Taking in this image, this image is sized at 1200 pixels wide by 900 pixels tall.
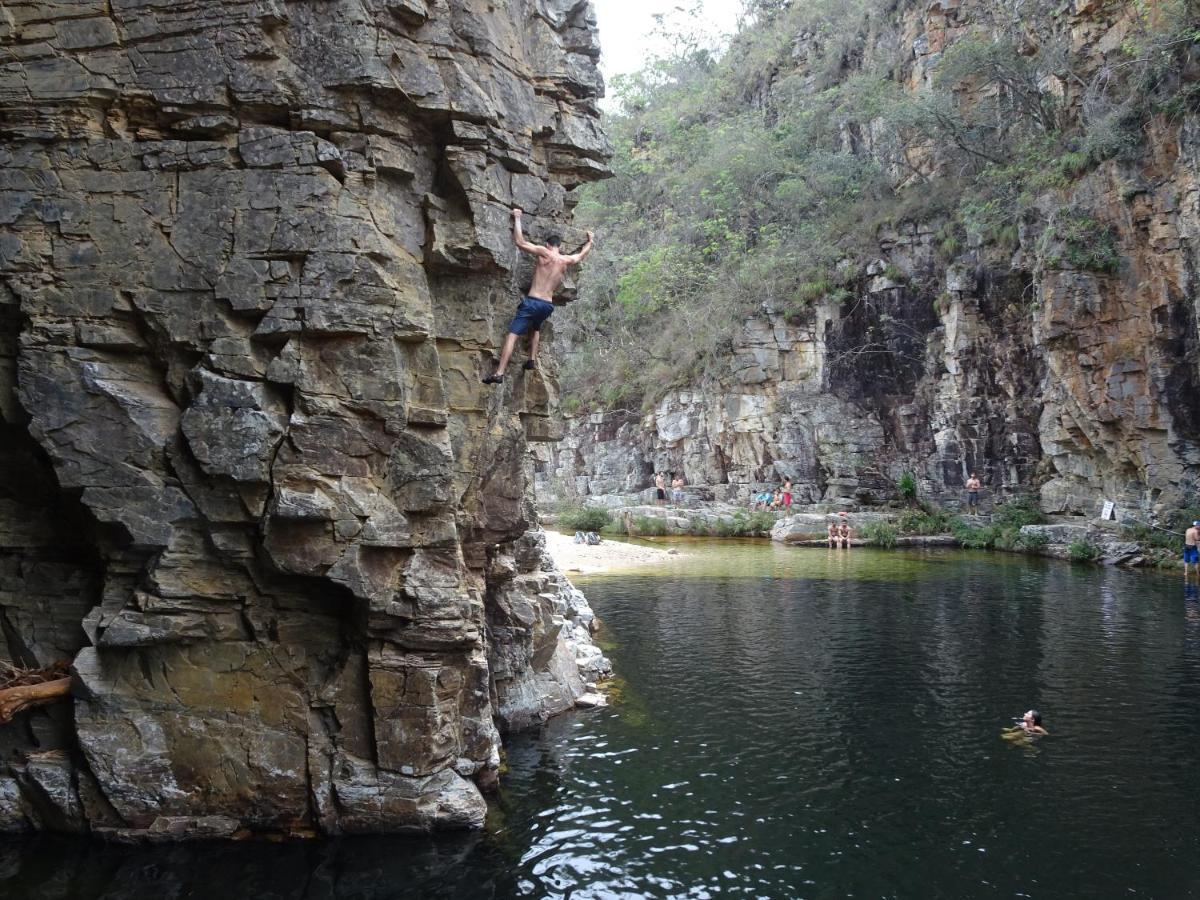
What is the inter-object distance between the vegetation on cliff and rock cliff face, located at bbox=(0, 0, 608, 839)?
78.7 ft

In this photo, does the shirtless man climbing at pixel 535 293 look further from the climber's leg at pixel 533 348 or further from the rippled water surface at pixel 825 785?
the rippled water surface at pixel 825 785

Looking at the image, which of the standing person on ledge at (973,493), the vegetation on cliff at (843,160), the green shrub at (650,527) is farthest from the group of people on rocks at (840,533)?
the vegetation on cliff at (843,160)

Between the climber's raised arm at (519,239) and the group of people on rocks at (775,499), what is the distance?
26.6 metres

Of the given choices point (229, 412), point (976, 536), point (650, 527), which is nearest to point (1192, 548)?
point (976, 536)

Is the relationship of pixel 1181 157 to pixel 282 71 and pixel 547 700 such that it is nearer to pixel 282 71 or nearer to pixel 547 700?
pixel 547 700

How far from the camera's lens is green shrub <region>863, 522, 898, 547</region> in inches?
1225

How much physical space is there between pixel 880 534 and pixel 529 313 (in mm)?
24048

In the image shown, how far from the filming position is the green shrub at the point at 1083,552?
25.9m

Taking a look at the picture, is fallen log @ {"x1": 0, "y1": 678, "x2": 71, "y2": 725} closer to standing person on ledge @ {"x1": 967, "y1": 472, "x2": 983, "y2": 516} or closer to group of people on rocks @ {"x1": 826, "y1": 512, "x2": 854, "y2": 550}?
group of people on rocks @ {"x1": 826, "y1": 512, "x2": 854, "y2": 550}

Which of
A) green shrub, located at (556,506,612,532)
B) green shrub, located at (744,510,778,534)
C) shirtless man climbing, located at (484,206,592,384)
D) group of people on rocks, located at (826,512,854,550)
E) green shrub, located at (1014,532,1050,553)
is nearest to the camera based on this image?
shirtless man climbing, located at (484,206,592,384)

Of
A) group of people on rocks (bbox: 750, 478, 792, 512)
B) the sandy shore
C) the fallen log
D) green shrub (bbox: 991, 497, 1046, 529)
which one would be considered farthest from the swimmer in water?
group of people on rocks (bbox: 750, 478, 792, 512)

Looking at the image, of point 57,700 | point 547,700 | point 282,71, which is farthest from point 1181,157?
point 57,700

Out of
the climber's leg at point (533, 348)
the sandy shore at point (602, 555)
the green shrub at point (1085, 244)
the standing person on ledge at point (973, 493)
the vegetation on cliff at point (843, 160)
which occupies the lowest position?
the sandy shore at point (602, 555)

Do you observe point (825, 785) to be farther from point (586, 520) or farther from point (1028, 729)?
point (586, 520)
